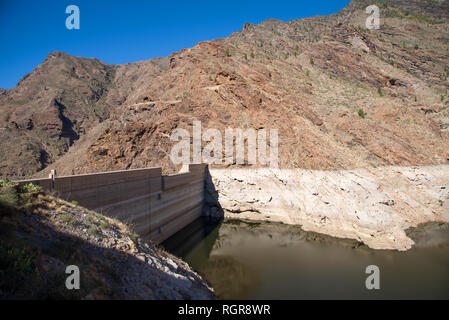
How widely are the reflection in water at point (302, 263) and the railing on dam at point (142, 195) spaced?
171 centimetres

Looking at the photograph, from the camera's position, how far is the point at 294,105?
3042 centimetres

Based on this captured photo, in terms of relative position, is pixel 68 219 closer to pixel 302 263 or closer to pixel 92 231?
pixel 92 231

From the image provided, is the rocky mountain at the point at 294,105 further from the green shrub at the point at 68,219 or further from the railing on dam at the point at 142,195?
the green shrub at the point at 68,219

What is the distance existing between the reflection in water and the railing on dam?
67.3 inches

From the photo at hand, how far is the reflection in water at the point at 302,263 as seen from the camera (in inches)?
452

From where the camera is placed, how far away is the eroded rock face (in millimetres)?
19562

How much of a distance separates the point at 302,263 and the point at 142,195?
10.6 meters

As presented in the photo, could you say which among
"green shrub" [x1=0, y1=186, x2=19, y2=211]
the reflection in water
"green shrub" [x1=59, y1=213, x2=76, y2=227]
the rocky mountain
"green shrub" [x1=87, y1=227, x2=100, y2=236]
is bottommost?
the reflection in water

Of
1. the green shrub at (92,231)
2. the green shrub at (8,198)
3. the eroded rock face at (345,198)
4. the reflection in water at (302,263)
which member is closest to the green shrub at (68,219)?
the green shrub at (92,231)

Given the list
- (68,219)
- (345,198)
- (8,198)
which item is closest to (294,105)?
(345,198)

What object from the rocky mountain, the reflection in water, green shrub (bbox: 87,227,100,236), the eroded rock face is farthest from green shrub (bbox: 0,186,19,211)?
the rocky mountain

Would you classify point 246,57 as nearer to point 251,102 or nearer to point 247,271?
point 251,102

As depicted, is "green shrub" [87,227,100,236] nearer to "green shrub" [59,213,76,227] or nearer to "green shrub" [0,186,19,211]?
"green shrub" [59,213,76,227]

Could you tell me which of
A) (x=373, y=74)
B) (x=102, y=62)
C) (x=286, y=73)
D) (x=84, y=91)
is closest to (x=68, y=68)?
(x=84, y=91)
